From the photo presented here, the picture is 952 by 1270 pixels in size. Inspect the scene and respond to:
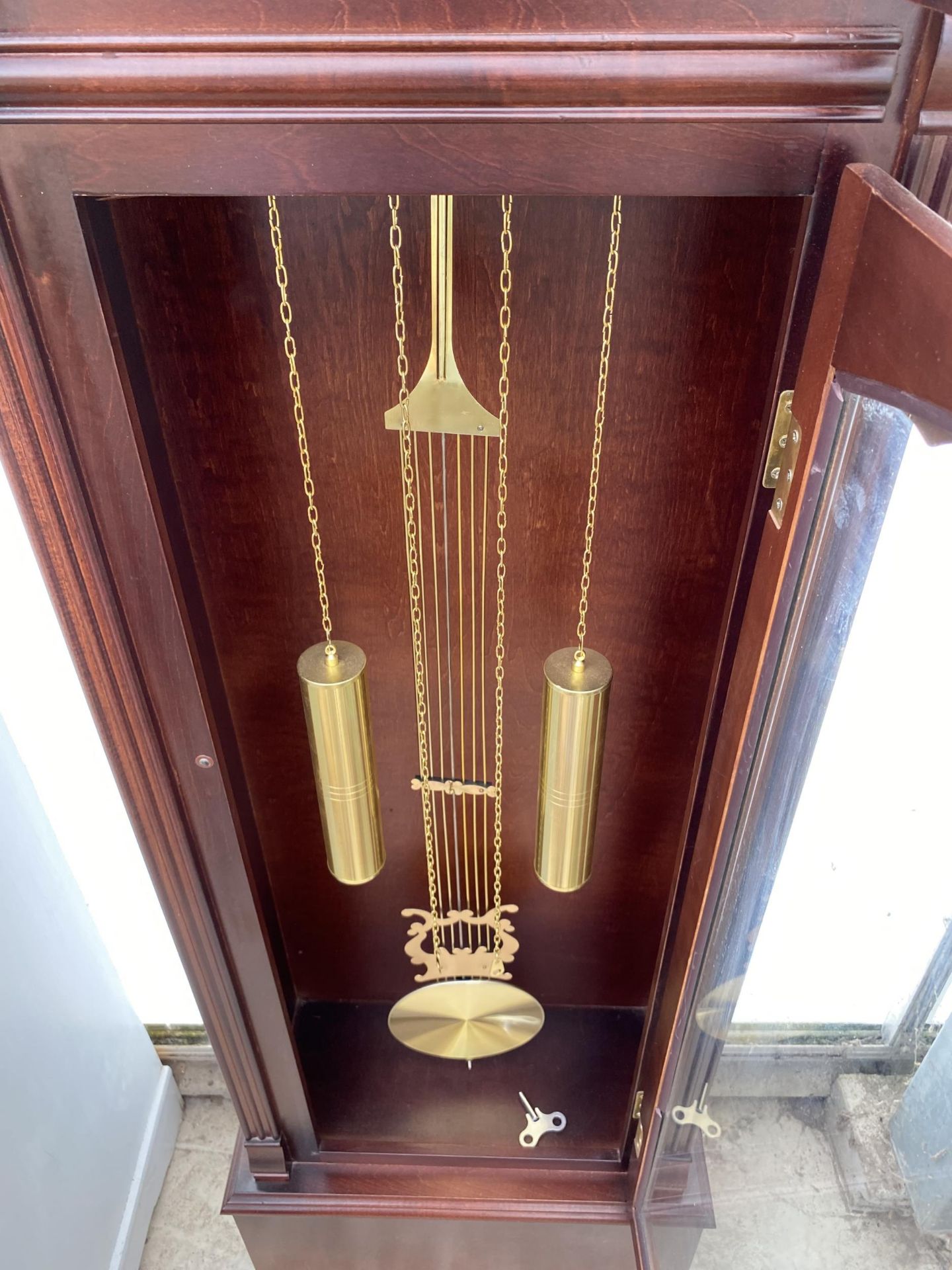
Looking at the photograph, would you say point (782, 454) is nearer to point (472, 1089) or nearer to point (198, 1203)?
point (472, 1089)

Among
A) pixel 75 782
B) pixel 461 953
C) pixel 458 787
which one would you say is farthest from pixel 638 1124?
pixel 75 782

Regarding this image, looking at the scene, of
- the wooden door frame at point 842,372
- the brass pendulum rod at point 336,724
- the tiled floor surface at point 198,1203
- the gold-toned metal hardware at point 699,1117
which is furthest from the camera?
the tiled floor surface at point 198,1203

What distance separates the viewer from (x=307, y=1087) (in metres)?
1.25

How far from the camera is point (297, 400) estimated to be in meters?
0.81

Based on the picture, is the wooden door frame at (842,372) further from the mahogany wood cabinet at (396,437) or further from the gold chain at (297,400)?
the gold chain at (297,400)

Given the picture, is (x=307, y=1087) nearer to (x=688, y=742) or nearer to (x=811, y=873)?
(x=688, y=742)

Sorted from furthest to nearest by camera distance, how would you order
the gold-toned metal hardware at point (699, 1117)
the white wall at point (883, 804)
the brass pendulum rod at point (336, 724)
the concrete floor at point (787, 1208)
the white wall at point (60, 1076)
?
the white wall at point (60, 1076)
the gold-toned metal hardware at point (699, 1117)
the brass pendulum rod at point (336, 724)
the concrete floor at point (787, 1208)
the white wall at point (883, 804)

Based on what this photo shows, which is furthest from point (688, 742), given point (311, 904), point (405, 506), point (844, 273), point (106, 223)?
point (106, 223)

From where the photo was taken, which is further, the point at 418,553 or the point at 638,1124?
the point at 638,1124

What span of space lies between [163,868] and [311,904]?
371 millimetres

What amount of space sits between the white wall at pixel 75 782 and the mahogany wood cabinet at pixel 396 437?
0.24 meters

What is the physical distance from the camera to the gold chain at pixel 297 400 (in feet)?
2.40

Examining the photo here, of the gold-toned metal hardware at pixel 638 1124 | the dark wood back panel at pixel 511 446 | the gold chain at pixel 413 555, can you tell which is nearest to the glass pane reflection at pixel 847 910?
the gold-toned metal hardware at pixel 638 1124

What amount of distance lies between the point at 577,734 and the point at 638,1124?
1.94 feet
